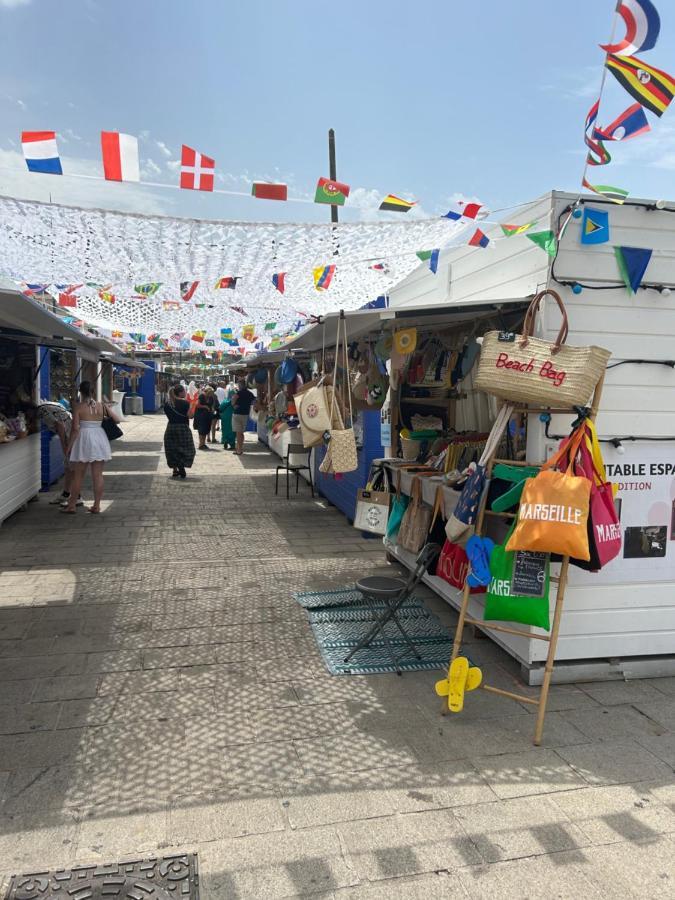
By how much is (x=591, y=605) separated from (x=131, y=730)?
8.93 feet

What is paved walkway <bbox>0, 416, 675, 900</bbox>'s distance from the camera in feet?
7.91

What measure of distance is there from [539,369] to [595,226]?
3.48ft

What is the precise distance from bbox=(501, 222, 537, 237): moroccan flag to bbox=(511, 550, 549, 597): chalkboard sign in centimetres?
188

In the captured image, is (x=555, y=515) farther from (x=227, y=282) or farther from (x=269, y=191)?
(x=227, y=282)

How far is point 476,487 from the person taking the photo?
3615 mm

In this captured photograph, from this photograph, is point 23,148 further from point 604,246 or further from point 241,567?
point 241,567

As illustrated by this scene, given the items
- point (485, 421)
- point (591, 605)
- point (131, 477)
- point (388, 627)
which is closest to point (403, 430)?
point (485, 421)

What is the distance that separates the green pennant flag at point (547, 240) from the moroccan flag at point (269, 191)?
1.51m

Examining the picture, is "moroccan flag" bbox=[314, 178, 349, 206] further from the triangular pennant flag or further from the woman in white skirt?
the woman in white skirt

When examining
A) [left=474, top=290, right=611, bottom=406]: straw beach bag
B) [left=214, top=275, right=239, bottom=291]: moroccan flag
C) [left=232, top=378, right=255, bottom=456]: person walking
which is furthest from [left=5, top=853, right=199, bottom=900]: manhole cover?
[left=232, top=378, right=255, bottom=456]: person walking

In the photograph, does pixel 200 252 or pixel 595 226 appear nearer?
pixel 595 226

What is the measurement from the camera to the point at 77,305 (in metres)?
8.03

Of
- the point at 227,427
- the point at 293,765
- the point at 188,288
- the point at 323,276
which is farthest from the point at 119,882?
the point at 227,427

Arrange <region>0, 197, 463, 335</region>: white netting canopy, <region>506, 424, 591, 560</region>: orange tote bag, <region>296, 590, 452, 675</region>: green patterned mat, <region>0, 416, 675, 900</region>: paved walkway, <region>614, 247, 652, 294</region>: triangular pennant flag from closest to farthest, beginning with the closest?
1. <region>0, 416, 675, 900</region>: paved walkway
2. <region>506, 424, 591, 560</region>: orange tote bag
3. <region>614, 247, 652, 294</region>: triangular pennant flag
4. <region>296, 590, 452, 675</region>: green patterned mat
5. <region>0, 197, 463, 335</region>: white netting canopy
